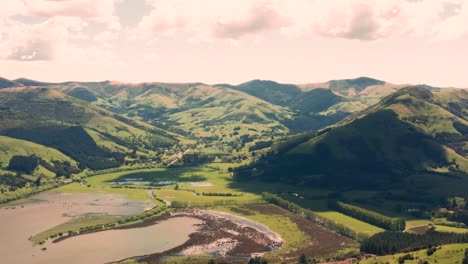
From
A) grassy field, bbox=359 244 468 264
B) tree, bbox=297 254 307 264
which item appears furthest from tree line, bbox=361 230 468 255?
tree, bbox=297 254 307 264

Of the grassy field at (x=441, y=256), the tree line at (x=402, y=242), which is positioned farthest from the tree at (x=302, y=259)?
the tree line at (x=402, y=242)

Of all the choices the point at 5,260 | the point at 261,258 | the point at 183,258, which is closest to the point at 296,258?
the point at 261,258

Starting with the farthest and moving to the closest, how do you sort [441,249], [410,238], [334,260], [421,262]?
[410,238]
[334,260]
[441,249]
[421,262]

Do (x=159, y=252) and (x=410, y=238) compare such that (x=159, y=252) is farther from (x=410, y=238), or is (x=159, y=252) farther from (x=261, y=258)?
(x=410, y=238)

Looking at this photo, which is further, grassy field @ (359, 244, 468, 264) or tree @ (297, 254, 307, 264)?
tree @ (297, 254, 307, 264)

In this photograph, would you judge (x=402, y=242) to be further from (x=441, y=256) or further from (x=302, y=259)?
A: (x=302, y=259)

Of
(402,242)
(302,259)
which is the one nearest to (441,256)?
(402,242)

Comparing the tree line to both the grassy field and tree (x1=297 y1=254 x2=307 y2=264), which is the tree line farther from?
tree (x1=297 y1=254 x2=307 y2=264)

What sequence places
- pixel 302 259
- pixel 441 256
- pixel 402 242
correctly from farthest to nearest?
pixel 402 242
pixel 302 259
pixel 441 256
